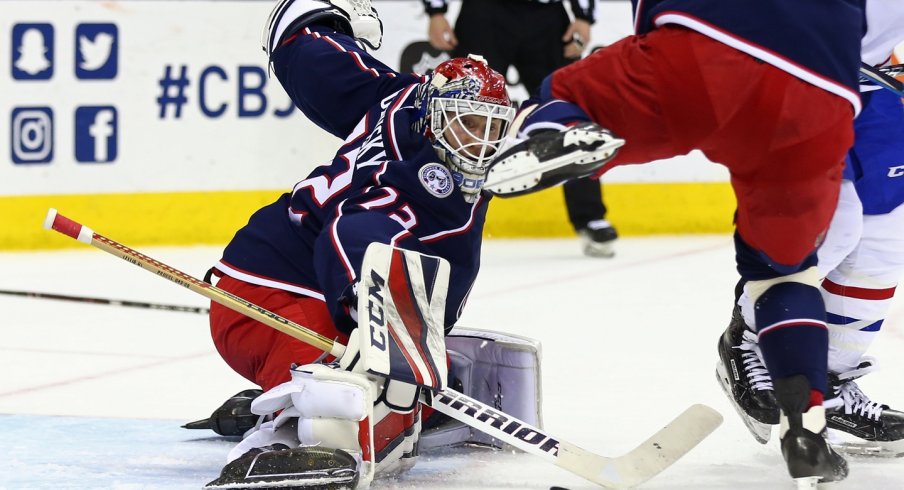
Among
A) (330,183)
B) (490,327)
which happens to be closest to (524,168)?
(330,183)

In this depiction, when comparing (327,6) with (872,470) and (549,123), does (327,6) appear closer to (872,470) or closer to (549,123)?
(549,123)

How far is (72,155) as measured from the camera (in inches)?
192

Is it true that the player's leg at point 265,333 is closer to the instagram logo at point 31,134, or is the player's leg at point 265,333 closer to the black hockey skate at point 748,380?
the black hockey skate at point 748,380

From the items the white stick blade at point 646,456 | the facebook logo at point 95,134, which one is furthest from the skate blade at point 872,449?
the facebook logo at point 95,134

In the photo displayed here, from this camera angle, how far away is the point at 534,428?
2.11 m

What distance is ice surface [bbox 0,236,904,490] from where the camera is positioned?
86.7 inches

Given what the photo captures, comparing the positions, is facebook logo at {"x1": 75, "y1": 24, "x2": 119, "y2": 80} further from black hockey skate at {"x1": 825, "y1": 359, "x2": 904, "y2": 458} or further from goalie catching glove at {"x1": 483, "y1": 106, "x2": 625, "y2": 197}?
goalie catching glove at {"x1": 483, "y1": 106, "x2": 625, "y2": 197}

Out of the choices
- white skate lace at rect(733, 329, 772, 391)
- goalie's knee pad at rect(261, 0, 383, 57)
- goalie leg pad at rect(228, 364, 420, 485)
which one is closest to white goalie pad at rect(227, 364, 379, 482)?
goalie leg pad at rect(228, 364, 420, 485)

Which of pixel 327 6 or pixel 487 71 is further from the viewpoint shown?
pixel 327 6

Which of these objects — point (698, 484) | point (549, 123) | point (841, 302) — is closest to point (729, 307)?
point (841, 302)

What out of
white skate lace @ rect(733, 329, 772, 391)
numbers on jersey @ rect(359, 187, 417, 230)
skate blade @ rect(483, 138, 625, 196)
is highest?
skate blade @ rect(483, 138, 625, 196)

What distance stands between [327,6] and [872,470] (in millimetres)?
1202

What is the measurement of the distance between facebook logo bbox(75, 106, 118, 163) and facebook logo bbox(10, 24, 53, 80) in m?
0.18

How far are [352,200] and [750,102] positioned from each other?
2.23ft
